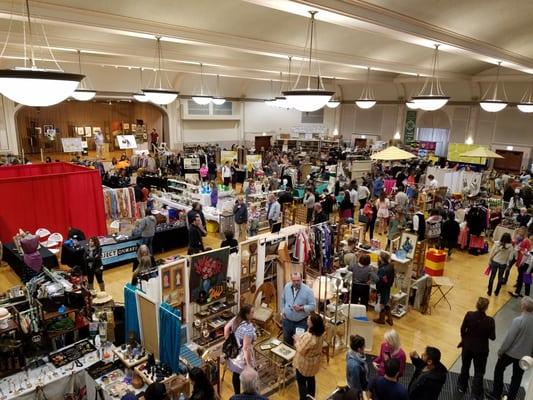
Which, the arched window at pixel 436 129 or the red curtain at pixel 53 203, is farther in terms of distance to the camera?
the arched window at pixel 436 129

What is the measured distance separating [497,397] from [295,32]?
23.7ft

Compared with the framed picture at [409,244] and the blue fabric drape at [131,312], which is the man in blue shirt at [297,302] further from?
the framed picture at [409,244]

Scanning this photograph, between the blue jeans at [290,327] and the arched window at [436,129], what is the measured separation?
1789 cm

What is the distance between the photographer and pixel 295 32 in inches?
318

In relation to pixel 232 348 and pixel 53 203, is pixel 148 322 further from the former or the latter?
pixel 53 203

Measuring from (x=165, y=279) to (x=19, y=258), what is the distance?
432cm

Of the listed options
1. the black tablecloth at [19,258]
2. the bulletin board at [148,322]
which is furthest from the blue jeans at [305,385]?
the black tablecloth at [19,258]

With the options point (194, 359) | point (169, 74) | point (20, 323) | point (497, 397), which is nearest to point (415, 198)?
point (497, 397)

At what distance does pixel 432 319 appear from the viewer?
263 inches

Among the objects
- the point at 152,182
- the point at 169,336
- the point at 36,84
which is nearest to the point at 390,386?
the point at 169,336

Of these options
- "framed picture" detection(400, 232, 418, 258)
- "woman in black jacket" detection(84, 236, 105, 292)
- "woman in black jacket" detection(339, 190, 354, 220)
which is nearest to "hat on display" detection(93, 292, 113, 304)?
"woman in black jacket" detection(84, 236, 105, 292)

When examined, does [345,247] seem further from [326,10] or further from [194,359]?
[326,10]

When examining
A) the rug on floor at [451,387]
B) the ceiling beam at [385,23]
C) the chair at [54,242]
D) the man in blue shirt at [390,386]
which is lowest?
the rug on floor at [451,387]

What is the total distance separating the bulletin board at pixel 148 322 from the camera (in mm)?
4832
